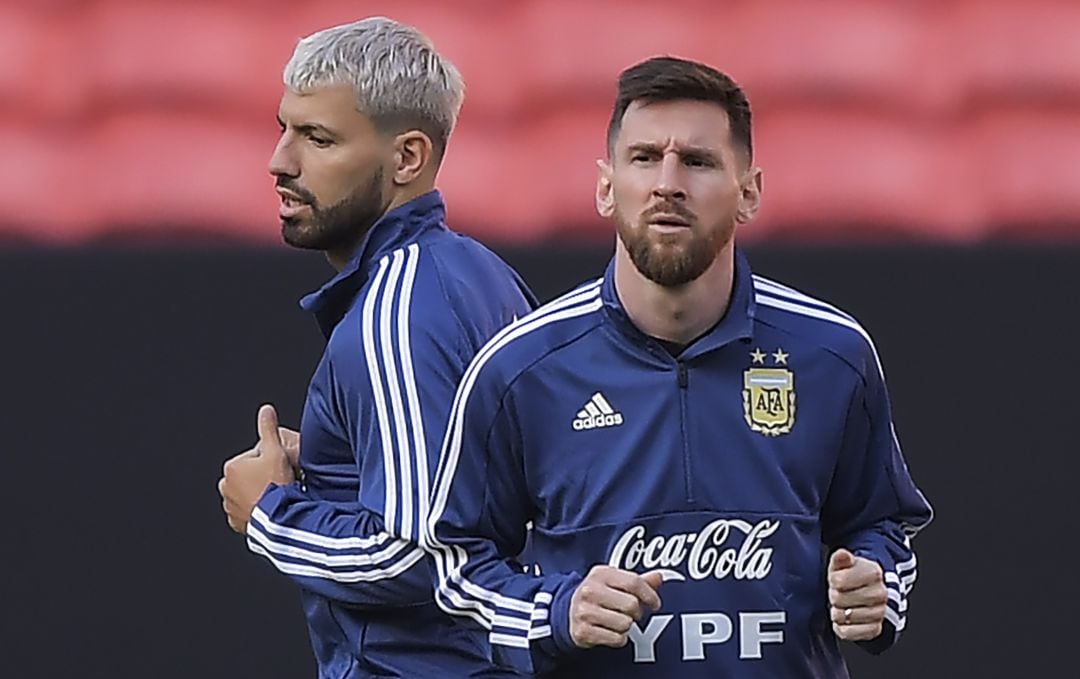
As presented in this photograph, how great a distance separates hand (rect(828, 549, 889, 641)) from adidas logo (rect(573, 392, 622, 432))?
11.9 inches

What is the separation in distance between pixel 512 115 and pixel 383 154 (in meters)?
1.10

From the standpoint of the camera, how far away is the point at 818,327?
2562 mm

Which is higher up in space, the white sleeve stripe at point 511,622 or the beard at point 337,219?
the beard at point 337,219

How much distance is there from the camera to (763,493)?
2.47 meters

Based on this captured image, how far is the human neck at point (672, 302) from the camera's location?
250cm

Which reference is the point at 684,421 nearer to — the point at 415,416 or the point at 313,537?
the point at 415,416

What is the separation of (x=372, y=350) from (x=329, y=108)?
399mm

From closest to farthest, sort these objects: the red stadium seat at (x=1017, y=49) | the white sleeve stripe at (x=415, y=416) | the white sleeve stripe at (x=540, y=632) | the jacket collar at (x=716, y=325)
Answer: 1. the white sleeve stripe at (x=540, y=632)
2. the jacket collar at (x=716, y=325)
3. the white sleeve stripe at (x=415, y=416)
4. the red stadium seat at (x=1017, y=49)

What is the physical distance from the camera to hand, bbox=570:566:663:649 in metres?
2.29

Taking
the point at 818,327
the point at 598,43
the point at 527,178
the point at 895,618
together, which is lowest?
the point at 895,618

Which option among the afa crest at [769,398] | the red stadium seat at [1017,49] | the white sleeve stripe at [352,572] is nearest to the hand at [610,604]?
the afa crest at [769,398]

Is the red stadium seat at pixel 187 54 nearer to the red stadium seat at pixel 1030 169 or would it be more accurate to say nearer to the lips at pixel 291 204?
the lips at pixel 291 204

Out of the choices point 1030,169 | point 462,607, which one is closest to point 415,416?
point 462,607

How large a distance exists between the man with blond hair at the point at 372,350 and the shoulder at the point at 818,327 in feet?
1.35
